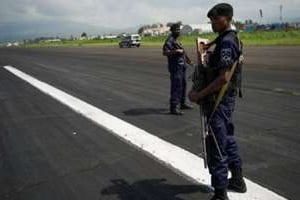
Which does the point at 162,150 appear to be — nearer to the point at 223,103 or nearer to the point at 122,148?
the point at 122,148

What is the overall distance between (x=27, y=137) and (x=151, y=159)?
2.94 m

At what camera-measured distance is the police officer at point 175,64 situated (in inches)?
400

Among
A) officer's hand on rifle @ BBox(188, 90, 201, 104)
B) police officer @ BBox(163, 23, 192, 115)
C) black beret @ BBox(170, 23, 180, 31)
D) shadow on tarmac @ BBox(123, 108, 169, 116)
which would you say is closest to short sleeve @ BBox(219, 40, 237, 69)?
officer's hand on rifle @ BBox(188, 90, 201, 104)

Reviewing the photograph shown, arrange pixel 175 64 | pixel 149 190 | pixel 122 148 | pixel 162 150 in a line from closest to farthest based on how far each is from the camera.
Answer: pixel 149 190 < pixel 162 150 < pixel 122 148 < pixel 175 64

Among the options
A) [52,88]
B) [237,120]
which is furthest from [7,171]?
[52,88]

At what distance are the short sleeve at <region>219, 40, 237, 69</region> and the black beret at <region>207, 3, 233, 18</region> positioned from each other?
28 centimetres

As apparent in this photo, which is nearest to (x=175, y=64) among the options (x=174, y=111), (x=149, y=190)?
(x=174, y=111)

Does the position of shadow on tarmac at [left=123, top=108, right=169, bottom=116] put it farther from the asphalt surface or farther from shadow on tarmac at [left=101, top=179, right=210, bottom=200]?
shadow on tarmac at [left=101, top=179, right=210, bottom=200]

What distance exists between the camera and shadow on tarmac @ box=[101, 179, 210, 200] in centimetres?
505

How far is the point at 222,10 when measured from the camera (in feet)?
14.5

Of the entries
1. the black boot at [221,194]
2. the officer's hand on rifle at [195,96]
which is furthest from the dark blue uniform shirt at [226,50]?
the black boot at [221,194]

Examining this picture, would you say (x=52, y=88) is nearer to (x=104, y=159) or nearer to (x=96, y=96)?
(x=96, y=96)

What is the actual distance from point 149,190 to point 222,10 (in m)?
2.19

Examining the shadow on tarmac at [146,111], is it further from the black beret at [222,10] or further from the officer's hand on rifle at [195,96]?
the black beret at [222,10]
